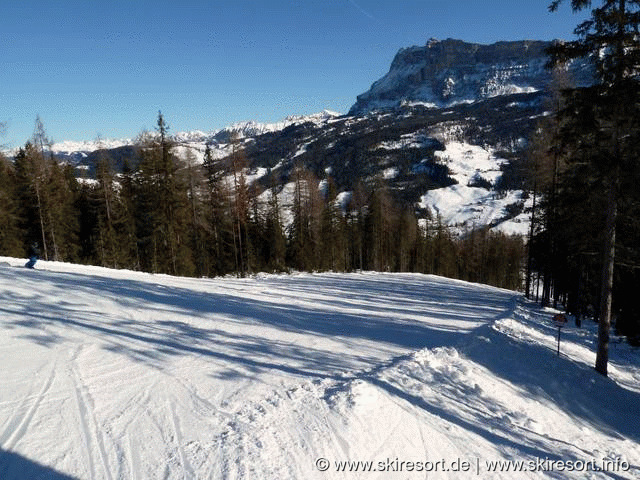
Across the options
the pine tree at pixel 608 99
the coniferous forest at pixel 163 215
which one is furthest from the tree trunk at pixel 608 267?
the coniferous forest at pixel 163 215

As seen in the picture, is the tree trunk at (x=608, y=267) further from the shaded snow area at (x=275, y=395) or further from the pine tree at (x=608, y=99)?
the shaded snow area at (x=275, y=395)

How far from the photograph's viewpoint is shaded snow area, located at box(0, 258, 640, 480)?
16.4 feet

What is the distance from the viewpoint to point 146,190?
29906 millimetres

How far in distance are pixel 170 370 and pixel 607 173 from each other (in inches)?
513

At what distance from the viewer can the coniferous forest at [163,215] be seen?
28938 mm

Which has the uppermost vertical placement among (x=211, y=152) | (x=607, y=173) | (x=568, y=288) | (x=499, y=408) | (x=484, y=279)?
(x=211, y=152)

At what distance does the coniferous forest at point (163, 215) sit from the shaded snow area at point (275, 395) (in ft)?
56.9

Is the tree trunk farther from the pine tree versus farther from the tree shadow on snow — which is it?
the tree shadow on snow

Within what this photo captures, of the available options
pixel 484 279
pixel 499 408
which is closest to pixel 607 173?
pixel 499 408

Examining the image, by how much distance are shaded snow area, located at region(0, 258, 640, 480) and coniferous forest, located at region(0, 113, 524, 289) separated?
1735 cm

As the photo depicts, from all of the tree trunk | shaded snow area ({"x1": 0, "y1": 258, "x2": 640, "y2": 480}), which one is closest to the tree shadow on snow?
shaded snow area ({"x1": 0, "y1": 258, "x2": 640, "y2": 480})

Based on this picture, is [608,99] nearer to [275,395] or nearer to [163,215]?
[275,395]

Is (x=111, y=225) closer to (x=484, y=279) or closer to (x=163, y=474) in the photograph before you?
(x=163, y=474)

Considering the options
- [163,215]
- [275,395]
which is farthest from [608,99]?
[163,215]
